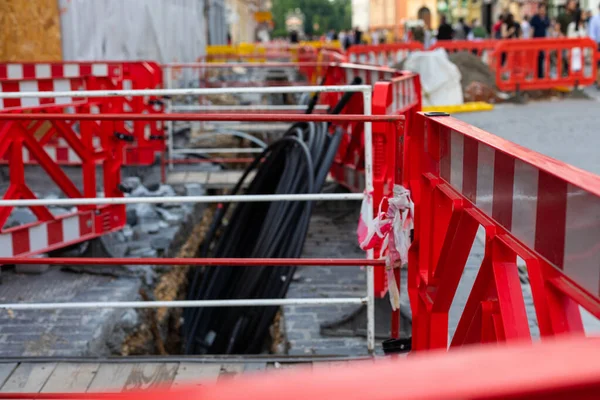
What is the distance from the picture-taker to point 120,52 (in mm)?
14023

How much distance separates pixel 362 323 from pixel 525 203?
3.00 m

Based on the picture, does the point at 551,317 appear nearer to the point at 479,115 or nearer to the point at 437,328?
the point at 437,328

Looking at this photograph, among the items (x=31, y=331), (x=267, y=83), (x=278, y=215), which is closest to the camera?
(x=31, y=331)

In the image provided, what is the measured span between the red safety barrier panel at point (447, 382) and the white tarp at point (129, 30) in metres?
10.2

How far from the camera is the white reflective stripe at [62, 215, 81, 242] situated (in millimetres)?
5840

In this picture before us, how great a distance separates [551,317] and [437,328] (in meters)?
1.11

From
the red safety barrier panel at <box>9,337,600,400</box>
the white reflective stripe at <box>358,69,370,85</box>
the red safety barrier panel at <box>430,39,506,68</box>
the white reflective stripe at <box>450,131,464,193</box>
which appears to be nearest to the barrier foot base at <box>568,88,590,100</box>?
the red safety barrier panel at <box>430,39,506,68</box>

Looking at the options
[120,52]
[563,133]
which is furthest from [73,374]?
[120,52]

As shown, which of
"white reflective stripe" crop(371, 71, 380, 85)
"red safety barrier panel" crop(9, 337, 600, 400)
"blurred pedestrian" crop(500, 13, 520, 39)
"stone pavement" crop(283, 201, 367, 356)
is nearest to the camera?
"red safety barrier panel" crop(9, 337, 600, 400)

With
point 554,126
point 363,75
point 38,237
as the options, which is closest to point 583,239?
point 38,237

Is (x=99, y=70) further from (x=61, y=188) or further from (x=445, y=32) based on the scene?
(x=445, y=32)

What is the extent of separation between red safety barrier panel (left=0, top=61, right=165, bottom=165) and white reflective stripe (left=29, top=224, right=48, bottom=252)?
0.80m

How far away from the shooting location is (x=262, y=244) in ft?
18.8

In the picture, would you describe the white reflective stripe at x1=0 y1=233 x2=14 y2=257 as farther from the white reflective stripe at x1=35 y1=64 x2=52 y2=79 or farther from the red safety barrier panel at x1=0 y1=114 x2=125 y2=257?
the white reflective stripe at x1=35 y1=64 x2=52 y2=79
